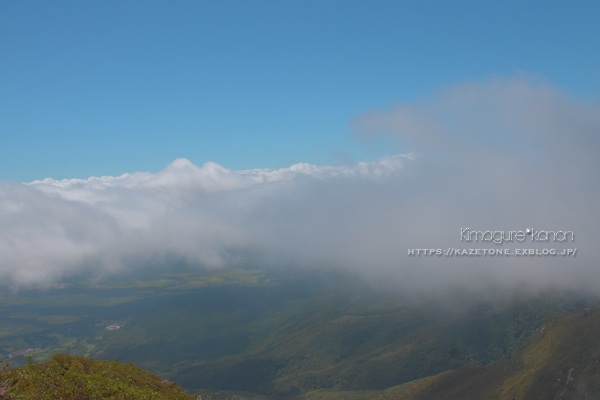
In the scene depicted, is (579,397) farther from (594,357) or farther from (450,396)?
(450,396)

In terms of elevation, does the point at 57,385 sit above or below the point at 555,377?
above

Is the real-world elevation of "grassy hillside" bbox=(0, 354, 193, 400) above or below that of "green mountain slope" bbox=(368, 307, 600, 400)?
above

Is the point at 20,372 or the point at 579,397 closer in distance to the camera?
the point at 20,372

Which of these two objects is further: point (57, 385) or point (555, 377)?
point (555, 377)

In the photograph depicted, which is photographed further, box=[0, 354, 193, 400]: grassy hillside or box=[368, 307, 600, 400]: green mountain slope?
box=[368, 307, 600, 400]: green mountain slope

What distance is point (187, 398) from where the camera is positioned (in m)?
49.3

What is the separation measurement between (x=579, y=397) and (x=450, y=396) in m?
57.9

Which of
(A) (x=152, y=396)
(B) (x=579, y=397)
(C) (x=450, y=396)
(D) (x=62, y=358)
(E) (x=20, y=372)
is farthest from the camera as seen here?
(C) (x=450, y=396)

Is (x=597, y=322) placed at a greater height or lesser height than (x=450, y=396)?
greater

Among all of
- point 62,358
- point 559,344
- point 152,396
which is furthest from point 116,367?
point 559,344

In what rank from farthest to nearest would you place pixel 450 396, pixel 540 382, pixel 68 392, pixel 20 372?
pixel 450 396
pixel 540 382
pixel 20 372
pixel 68 392

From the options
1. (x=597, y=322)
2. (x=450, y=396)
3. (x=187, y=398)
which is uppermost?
(x=187, y=398)

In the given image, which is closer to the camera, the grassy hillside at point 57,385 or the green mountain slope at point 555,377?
the grassy hillside at point 57,385

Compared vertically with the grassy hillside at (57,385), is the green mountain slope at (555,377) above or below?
below
